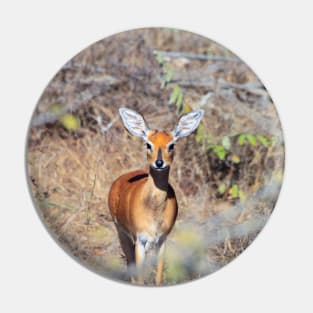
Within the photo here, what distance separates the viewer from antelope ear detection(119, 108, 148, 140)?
435cm

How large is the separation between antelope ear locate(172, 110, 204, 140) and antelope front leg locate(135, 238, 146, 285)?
70 centimetres

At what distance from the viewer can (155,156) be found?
4.32 m

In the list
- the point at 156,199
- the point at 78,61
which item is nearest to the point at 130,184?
the point at 156,199

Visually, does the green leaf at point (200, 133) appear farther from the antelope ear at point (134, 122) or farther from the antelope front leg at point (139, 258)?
the antelope front leg at point (139, 258)

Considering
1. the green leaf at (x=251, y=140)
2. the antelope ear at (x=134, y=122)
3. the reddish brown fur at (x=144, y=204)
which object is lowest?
the reddish brown fur at (x=144, y=204)

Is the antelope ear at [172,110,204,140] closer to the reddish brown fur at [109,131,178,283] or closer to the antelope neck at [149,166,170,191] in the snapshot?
the reddish brown fur at [109,131,178,283]

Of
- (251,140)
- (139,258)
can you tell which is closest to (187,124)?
(251,140)

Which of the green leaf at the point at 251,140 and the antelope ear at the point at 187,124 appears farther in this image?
the green leaf at the point at 251,140

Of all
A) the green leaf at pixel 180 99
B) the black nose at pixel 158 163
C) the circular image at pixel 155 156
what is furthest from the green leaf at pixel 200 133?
the black nose at pixel 158 163

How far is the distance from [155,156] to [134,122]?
25cm

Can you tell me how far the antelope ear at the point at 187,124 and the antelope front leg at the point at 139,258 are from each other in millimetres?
699

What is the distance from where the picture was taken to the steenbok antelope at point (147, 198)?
433 cm

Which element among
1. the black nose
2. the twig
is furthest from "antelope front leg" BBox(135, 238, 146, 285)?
the twig

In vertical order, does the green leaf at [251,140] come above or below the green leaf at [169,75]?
below
